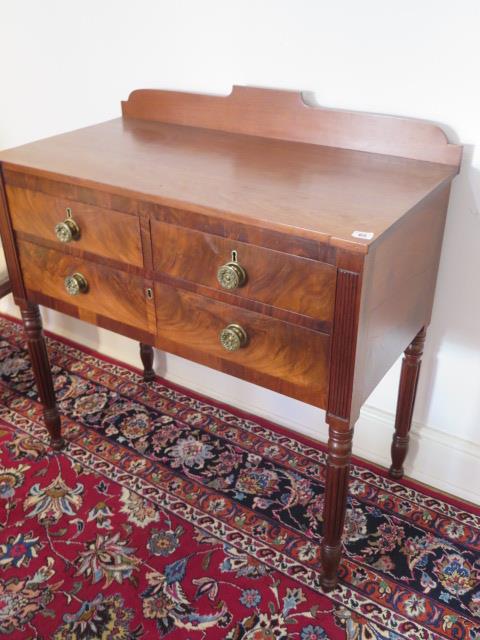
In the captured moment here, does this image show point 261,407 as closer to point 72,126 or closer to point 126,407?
point 126,407

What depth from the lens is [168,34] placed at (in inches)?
73.5

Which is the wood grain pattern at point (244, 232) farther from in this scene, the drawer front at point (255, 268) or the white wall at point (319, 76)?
the white wall at point (319, 76)

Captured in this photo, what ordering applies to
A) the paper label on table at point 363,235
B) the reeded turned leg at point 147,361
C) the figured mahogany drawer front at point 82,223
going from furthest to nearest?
the reeded turned leg at point 147,361, the figured mahogany drawer front at point 82,223, the paper label on table at point 363,235

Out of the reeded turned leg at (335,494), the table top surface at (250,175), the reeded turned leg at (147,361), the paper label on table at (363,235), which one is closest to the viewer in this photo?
the paper label on table at (363,235)

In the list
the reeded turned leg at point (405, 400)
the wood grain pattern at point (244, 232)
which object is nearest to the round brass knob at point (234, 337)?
the wood grain pattern at point (244, 232)

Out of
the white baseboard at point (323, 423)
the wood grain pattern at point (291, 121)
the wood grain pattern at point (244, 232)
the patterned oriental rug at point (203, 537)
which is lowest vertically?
the patterned oriental rug at point (203, 537)

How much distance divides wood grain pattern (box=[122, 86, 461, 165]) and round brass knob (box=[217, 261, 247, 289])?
52 centimetres

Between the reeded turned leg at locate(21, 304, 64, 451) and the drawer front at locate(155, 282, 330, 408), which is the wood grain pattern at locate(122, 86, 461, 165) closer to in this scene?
the drawer front at locate(155, 282, 330, 408)

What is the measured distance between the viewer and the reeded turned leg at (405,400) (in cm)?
170

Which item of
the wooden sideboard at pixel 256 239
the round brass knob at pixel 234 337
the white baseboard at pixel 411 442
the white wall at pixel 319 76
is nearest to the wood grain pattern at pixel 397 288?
the wooden sideboard at pixel 256 239

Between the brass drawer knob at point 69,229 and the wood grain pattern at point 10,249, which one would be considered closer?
the brass drawer knob at point 69,229

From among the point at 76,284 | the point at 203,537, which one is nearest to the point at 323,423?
the point at 203,537

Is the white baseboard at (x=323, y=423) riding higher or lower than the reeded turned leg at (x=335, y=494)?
lower

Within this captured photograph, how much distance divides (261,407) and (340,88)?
3.54ft
